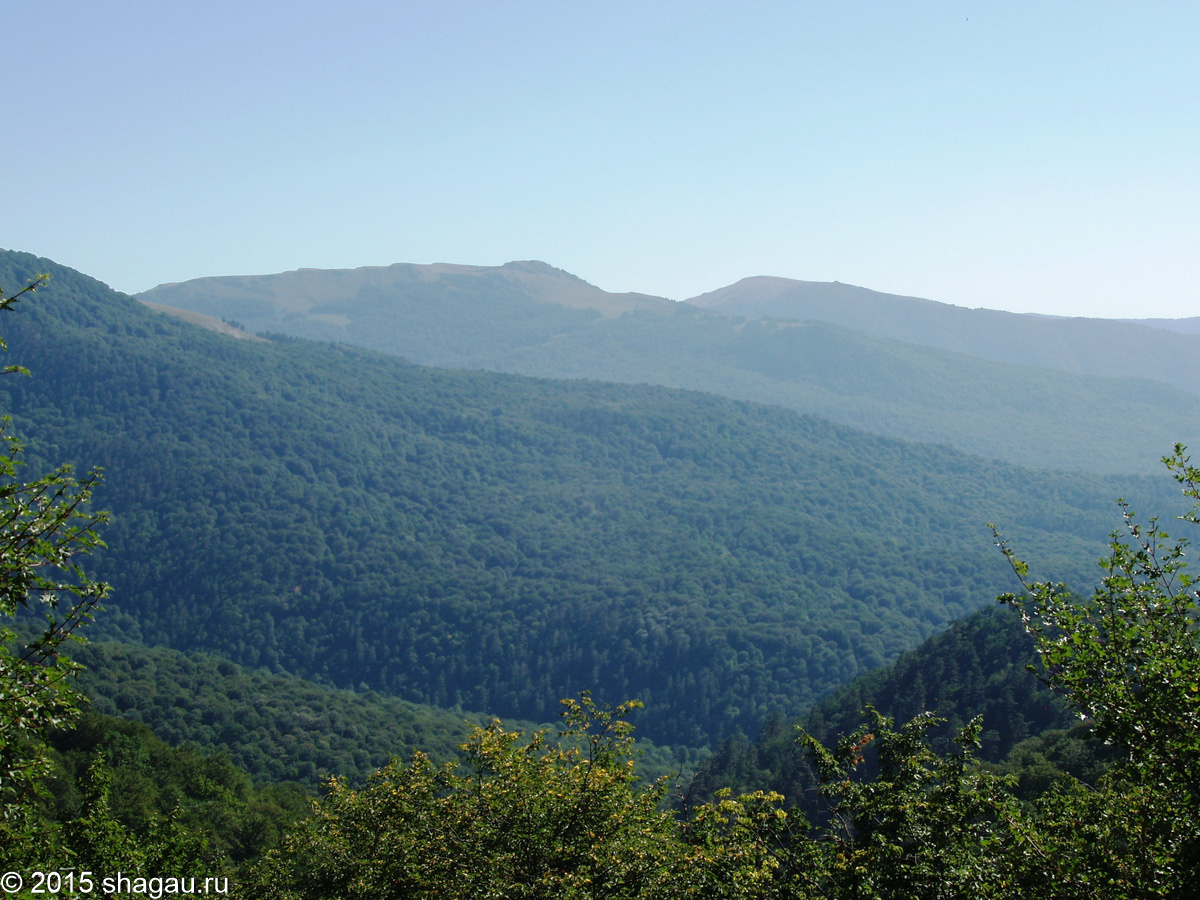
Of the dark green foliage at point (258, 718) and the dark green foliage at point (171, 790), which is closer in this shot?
the dark green foliage at point (171, 790)

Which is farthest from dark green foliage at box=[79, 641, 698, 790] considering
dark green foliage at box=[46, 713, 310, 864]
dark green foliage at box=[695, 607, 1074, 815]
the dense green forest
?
the dense green forest

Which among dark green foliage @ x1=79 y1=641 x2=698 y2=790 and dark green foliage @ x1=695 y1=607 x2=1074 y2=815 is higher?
dark green foliage @ x1=695 y1=607 x2=1074 y2=815

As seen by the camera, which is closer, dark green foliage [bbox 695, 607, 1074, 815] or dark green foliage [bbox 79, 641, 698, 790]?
dark green foliage [bbox 695, 607, 1074, 815]

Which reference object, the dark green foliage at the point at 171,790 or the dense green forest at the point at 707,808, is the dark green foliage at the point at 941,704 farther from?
the dense green forest at the point at 707,808

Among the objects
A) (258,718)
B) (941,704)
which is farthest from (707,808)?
(258,718)

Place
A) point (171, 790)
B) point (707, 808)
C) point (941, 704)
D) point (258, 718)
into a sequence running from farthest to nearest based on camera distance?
point (258, 718)
point (941, 704)
point (171, 790)
point (707, 808)

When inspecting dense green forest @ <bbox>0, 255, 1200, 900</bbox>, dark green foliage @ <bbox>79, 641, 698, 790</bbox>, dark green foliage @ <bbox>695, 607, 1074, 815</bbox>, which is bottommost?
dark green foliage @ <bbox>79, 641, 698, 790</bbox>

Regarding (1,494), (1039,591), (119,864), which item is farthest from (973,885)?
(119,864)

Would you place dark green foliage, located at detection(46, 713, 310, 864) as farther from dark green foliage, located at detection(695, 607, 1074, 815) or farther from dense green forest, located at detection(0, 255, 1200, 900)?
dark green foliage, located at detection(695, 607, 1074, 815)

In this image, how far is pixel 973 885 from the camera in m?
13.2

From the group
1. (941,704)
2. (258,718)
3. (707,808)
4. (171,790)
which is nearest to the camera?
(707,808)

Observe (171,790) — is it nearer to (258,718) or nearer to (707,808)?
(707,808)

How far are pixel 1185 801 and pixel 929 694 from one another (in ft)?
338

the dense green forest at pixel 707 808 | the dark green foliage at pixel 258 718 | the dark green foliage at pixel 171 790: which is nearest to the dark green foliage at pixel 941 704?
the dark green foliage at pixel 258 718
